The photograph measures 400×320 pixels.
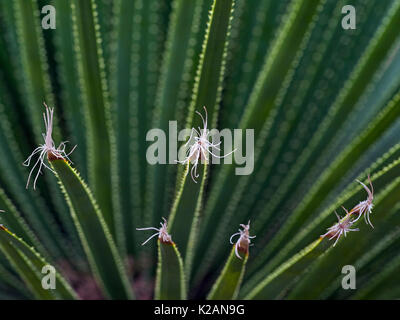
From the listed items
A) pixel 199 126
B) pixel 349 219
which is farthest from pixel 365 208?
pixel 199 126

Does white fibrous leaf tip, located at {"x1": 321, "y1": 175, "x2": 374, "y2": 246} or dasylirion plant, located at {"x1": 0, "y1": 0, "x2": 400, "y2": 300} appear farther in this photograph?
dasylirion plant, located at {"x1": 0, "y1": 0, "x2": 400, "y2": 300}

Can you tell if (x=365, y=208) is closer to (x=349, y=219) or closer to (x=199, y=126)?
(x=349, y=219)

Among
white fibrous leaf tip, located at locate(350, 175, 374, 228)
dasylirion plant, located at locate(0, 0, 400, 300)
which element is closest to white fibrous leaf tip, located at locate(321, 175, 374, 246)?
white fibrous leaf tip, located at locate(350, 175, 374, 228)

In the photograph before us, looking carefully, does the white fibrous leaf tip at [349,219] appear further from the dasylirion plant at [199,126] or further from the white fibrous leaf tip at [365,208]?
the dasylirion plant at [199,126]

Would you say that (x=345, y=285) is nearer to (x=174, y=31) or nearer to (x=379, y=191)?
(x=379, y=191)

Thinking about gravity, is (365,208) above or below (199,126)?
below

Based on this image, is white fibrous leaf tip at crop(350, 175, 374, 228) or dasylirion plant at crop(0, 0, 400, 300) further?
dasylirion plant at crop(0, 0, 400, 300)

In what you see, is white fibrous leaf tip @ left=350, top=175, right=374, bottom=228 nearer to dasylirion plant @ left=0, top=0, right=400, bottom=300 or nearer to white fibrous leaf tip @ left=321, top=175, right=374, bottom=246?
white fibrous leaf tip @ left=321, top=175, right=374, bottom=246

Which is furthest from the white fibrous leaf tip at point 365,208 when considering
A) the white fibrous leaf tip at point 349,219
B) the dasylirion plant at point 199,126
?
the dasylirion plant at point 199,126
